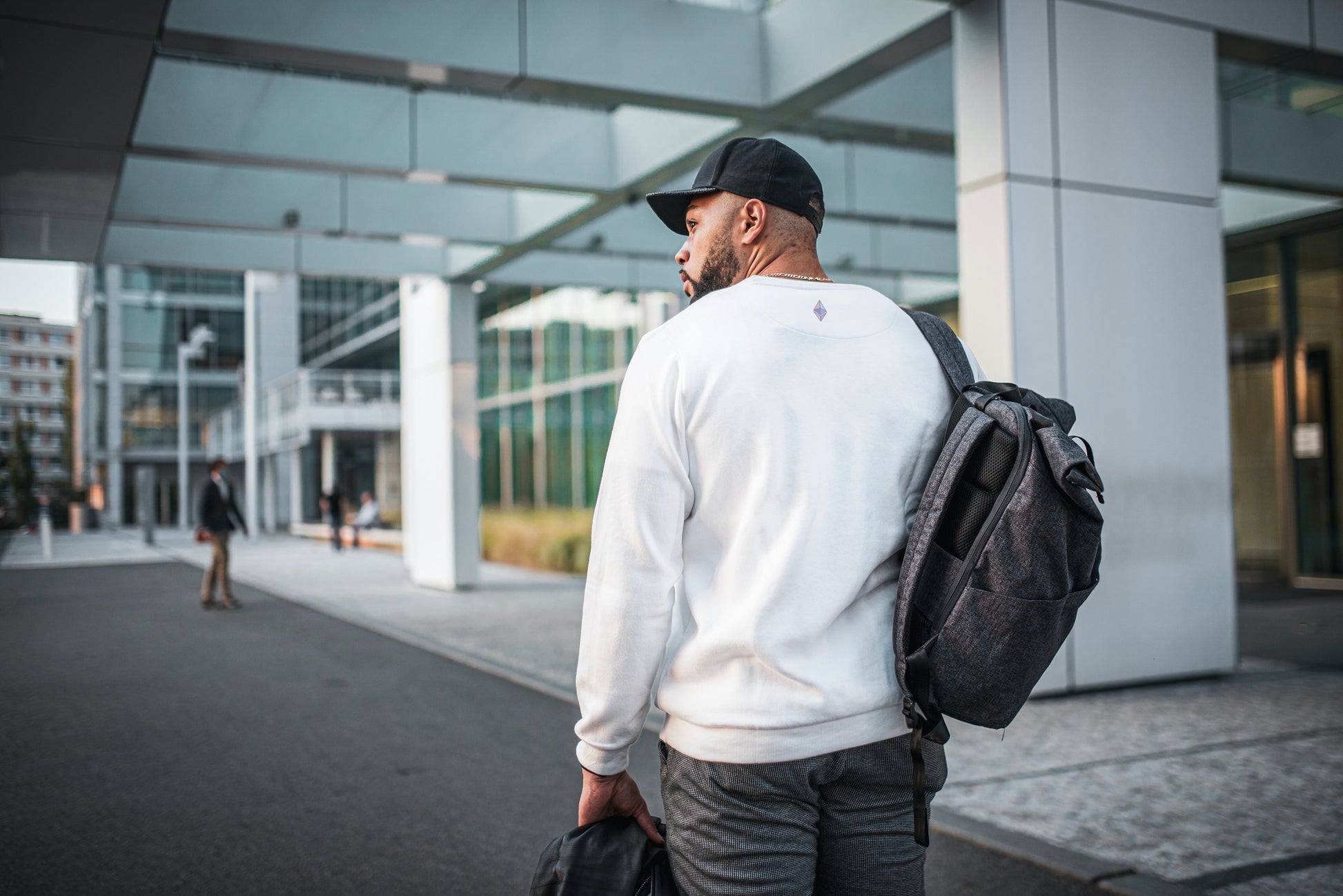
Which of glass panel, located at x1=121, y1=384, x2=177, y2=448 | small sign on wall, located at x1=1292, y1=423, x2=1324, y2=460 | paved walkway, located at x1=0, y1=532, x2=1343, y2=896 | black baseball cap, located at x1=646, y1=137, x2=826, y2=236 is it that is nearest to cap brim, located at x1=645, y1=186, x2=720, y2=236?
black baseball cap, located at x1=646, y1=137, x2=826, y2=236

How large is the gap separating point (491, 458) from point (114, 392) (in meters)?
34.3

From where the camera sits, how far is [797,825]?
5.76 ft

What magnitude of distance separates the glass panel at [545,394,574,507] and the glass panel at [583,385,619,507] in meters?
0.84

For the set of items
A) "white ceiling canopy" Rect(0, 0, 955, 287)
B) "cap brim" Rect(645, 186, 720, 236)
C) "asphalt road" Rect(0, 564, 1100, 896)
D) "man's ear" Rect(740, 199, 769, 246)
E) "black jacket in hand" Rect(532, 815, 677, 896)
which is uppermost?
"white ceiling canopy" Rect(0, 0, 955, 287)

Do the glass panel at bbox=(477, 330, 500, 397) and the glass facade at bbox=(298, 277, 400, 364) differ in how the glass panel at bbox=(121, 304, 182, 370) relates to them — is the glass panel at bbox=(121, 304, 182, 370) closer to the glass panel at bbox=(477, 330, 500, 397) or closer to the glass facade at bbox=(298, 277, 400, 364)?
the glass facade at bbox=(298, 277, 400, 364)

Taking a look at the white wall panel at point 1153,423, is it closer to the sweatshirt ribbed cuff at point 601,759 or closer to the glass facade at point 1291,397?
the sweatshirt ribbed cuff at point 601,759

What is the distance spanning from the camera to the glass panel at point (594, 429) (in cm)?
2789

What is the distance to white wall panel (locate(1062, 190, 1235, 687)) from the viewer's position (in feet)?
24.2

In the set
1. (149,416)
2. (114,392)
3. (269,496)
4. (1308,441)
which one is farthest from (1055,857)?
(149,416)

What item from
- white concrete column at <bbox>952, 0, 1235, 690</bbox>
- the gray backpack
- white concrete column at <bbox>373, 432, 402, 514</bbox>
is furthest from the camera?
white concrete column at <bbox>373, 432, 402, 514</bbox>

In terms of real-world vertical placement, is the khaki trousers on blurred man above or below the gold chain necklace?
below

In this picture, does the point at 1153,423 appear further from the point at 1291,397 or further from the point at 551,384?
the point at 551,384

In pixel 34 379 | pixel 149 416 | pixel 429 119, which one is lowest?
pixel 34 379

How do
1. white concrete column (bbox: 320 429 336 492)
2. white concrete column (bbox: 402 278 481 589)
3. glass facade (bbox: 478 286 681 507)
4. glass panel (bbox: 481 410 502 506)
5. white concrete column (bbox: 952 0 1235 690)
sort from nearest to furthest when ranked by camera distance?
white concrete column (bbox: 952 0 1235 690) → white concrete column (bbox: 402 278 481 589) → glass facade (bbox: 478 286 681 507) → glass panel (bbox: 481 410 502 506) → white concrete column (bbox: 320 429 336 492)
